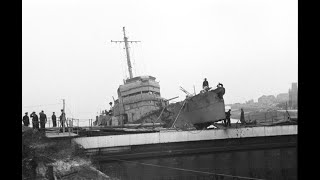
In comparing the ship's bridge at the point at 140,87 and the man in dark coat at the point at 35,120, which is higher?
the ship's bridge at the point at 140,87

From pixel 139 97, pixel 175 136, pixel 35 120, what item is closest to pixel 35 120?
pixel 35 120

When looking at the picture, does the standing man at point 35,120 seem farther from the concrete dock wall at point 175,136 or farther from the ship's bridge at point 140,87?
the ship's bridge at point 140,87

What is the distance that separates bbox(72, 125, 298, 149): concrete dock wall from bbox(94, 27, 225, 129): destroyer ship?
4.21 meters

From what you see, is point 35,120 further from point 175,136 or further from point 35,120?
point 175,136

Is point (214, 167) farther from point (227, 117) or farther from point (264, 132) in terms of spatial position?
point (227, 117)

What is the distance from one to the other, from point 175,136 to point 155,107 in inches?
508

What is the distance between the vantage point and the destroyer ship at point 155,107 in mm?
21781

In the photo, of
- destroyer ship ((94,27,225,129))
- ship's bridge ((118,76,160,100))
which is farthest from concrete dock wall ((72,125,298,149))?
ship's bridge ((118,76,160,100))

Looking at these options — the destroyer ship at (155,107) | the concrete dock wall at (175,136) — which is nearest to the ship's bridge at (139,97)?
the destroyer ship at (155,107)

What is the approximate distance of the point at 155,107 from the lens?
29.1m

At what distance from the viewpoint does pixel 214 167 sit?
634 inches

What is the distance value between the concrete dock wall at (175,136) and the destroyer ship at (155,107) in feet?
13.8

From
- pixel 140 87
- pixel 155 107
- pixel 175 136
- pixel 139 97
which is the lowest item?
pixel 175 136
